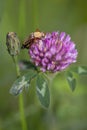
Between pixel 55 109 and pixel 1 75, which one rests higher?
pixel 1 75

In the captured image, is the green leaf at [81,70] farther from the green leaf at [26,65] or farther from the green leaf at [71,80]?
the green leaf at [26,65]

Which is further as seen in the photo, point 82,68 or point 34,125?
point 34,125

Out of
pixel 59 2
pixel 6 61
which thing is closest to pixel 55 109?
pixel 6 61

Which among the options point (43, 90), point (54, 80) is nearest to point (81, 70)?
point (43, 90)

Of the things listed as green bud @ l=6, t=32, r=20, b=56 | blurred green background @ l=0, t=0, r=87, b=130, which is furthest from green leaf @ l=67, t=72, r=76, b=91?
blurred green background @ l=0, t=0, r=87, b=130

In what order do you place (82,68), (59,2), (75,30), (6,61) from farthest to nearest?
(59,2) < (75,30) < (6,61) < (82,68)

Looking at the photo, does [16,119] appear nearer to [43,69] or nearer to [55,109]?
[55,109]
